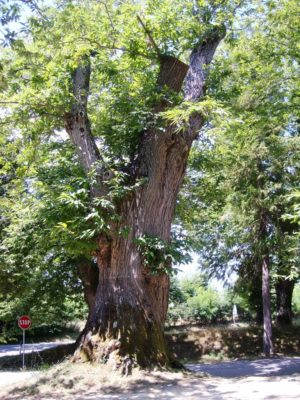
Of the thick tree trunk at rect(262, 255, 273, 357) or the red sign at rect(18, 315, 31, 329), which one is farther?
the thick tree trunk at rect(262, 255, 273, 357)

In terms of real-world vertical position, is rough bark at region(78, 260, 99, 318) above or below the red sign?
above

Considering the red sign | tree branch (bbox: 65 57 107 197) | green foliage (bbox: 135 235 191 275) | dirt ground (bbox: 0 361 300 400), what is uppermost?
tree branch (bbox: 65 57 107 197)

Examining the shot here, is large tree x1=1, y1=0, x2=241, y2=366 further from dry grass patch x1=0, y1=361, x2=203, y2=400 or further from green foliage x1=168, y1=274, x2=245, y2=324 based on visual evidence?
green foliage x1=168, y1=274, x2=245, y2=324

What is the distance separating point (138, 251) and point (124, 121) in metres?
2.99

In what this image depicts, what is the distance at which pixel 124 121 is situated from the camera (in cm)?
992

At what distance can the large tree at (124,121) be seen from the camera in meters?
8.53

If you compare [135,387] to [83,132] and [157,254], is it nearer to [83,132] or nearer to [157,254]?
[157,254]

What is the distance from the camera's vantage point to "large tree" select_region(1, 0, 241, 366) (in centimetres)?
853

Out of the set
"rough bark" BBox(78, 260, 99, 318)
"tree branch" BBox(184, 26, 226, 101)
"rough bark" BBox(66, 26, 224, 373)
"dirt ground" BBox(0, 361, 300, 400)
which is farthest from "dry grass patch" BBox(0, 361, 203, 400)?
"rough bark" BBox(78, 260, 99, 318)

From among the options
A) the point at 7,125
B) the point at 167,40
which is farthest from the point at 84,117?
the point at 167,40

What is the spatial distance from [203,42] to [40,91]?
404 centimetres

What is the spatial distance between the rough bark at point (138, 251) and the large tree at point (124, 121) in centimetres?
2

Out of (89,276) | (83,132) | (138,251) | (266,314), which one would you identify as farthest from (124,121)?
(266,314)

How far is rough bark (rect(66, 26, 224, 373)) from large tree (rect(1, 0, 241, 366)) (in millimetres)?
21
